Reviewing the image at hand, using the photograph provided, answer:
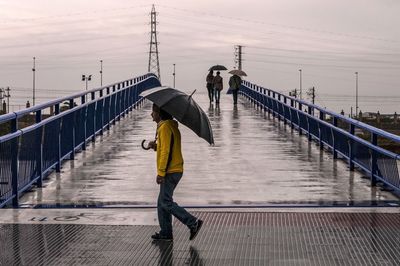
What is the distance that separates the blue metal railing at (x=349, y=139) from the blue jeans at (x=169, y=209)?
3957 millimetres

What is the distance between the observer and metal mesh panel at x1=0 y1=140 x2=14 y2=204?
35.5ft

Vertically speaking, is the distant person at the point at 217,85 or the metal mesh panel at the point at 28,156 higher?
the distant person at the point at 217,85

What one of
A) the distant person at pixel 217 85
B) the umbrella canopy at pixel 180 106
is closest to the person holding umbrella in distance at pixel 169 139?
the umbrella canopy at pixel 180 106

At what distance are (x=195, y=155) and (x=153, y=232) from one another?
8.52 meters

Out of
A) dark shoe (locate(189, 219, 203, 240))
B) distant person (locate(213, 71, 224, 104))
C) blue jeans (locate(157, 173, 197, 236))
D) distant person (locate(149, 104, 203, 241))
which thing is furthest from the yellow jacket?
distant person (locate(213, 71, 224, 104))

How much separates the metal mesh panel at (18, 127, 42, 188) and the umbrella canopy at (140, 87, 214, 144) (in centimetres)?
366

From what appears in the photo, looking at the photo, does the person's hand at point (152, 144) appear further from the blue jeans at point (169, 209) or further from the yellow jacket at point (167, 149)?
the blue jeans at point (169, 209)

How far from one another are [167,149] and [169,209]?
0.67 meters

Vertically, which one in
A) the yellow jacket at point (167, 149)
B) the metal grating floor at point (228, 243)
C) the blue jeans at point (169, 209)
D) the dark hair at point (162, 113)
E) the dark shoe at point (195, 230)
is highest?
the dark hair at point (162, 113)

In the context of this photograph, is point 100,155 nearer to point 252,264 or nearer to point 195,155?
point 195,155

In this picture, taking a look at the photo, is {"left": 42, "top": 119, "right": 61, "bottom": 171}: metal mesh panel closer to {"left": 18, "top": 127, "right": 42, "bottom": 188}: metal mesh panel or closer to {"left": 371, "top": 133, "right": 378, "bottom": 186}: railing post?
{"left": 18, "top": 127, "right": 42, "bottom": 188}: metal mesh panel

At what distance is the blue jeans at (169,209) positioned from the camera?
8.93 m

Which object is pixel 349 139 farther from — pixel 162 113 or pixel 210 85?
pixel 210 85

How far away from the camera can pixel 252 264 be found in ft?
25.9
